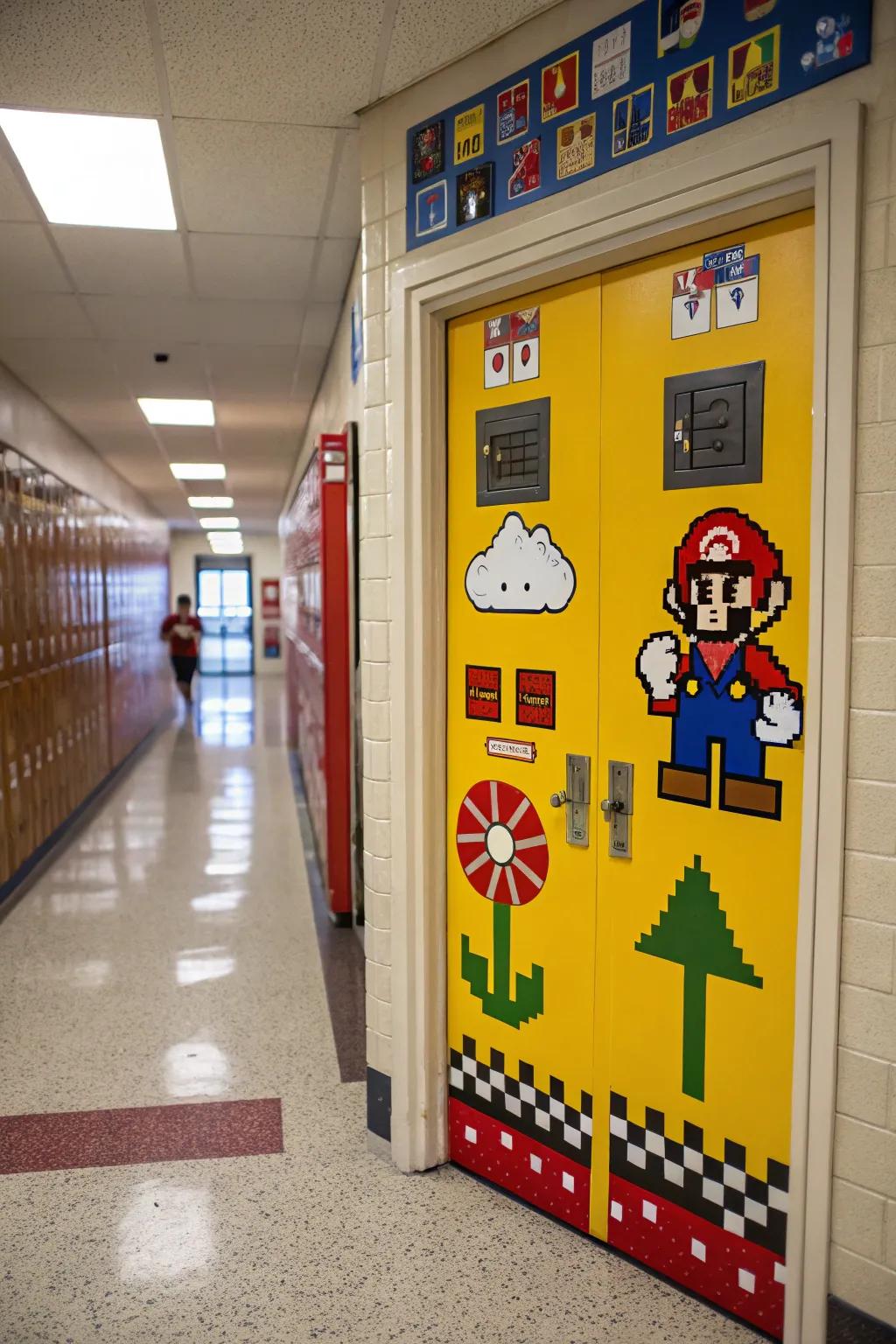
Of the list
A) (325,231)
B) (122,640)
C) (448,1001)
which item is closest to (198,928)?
(448,1001)

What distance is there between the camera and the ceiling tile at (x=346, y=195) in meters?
2.96

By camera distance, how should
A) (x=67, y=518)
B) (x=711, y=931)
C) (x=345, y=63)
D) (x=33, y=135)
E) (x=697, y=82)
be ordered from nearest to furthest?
(x=697, y=82)
(x=711, y=931)
(x=345, y=63)
(x=33, y=135)
(x=67, y=518)

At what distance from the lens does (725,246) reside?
198 cm

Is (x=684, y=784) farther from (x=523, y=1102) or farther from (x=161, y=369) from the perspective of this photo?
(x=161, y=369)

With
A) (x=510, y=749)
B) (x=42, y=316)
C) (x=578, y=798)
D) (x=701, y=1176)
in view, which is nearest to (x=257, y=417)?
(x=42, y=316)

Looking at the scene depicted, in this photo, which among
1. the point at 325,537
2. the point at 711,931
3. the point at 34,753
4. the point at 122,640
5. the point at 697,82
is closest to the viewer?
the point at 697,82

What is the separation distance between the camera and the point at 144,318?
468cm

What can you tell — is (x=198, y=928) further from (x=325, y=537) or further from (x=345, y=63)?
(x=345, y=63)

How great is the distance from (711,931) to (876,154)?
1.51 meters

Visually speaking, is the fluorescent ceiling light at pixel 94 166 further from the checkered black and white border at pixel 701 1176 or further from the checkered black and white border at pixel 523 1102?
the checkered black and white border at pixel 701 1176

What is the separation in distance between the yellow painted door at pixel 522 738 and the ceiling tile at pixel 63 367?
136 inches

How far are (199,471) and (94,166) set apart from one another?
7.24 meters

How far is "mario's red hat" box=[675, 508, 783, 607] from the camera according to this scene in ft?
6.34

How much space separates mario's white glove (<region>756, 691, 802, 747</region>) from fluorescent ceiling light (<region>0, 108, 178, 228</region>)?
236 centimetres
